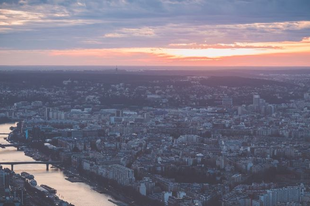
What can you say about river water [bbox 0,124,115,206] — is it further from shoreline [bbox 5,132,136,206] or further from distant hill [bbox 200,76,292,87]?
distant hill [bbox 200,76,292,87]

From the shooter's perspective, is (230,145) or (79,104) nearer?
(230,145)

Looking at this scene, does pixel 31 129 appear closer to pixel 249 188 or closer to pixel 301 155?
pixel 301 155

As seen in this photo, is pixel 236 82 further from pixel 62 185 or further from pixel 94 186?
pixel 62 185

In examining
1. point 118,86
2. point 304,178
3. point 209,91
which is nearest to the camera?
point 304,178

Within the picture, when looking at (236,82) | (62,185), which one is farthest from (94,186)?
(236,82)

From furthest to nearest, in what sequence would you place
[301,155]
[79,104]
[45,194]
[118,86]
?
[118,86]
[79,104]
[301,155]
[45,194]

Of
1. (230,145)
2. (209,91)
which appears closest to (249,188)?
(230,145)

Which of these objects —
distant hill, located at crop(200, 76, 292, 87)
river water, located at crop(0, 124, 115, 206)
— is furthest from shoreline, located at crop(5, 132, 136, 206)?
distant hill, located at crop(200, 76, 292, 87)

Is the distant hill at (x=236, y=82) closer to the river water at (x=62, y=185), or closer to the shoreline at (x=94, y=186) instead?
the shoreline at (x=94, y=186)
